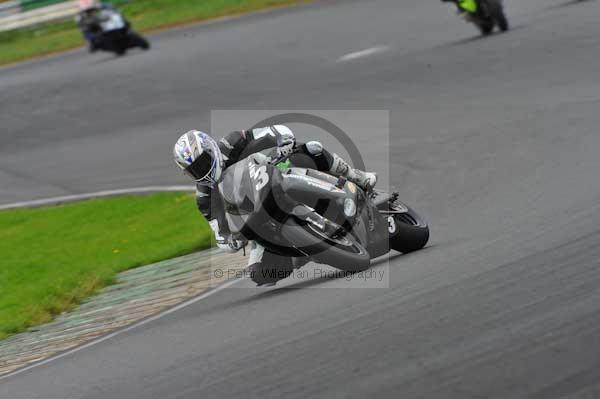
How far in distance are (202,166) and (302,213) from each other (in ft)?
2.86

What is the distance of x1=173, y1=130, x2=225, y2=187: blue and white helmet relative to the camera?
800 centimetres

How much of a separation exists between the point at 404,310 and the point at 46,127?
1400 centimetres

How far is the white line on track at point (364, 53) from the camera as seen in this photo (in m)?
19.7

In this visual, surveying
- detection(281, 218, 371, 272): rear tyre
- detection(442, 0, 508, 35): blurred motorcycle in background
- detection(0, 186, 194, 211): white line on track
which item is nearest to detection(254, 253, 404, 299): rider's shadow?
detection(281, 218, 371, 272): rear tyre

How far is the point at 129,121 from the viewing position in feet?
61.3

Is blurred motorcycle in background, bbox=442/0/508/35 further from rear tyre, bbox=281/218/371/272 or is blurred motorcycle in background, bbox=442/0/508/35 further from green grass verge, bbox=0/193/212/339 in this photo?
rear tyre, bbox=281/218/371/272

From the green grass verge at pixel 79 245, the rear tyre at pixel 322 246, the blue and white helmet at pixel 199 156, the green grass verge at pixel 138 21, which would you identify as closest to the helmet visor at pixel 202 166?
the blue and white helmet at pixel 199 156

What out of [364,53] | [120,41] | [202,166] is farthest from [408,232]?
[120,41]

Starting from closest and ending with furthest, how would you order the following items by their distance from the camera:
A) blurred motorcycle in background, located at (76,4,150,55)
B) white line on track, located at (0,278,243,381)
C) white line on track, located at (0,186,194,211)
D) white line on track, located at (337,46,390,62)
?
white line on track, located at (0,278,243,381) < white line on track, located at (0,186,194,211) < white line on track, located at (337,46,390,62) < blurred motorcycle in background, located at (76,4,150,55)

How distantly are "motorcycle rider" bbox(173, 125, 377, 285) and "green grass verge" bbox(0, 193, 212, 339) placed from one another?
2.58 metres

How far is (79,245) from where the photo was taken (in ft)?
42.4

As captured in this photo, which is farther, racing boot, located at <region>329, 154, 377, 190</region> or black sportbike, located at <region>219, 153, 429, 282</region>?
racing boot, located at <region>329, 154, 377, 190</region>

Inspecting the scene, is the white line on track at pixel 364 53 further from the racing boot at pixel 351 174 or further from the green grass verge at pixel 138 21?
the racing boot at pixel 351 174

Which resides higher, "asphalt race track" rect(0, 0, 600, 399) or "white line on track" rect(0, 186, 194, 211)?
"asphalt race track" rect(0, 0, 600, 399)
